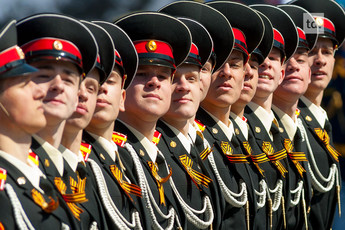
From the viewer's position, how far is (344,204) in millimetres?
13812

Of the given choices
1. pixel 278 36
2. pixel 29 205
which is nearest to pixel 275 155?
pixel 278 36

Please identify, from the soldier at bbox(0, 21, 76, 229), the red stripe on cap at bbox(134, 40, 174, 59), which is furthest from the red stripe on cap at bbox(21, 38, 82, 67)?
the red stripe on cap at bbox(134, 40, 174, 59)

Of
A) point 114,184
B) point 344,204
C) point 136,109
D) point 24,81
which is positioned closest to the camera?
point 24,81

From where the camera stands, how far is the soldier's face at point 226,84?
10.1 m

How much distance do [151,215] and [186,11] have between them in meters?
2.29

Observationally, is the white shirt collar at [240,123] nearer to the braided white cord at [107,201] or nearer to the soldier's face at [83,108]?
the braided white cord at [107,201]

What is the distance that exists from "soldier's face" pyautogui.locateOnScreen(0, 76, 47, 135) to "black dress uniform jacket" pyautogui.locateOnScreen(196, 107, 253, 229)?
359 centimetres

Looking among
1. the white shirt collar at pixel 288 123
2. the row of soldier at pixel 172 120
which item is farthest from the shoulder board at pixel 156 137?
the white shirt collar at pixel 288 123

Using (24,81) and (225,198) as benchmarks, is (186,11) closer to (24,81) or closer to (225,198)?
(225,198)

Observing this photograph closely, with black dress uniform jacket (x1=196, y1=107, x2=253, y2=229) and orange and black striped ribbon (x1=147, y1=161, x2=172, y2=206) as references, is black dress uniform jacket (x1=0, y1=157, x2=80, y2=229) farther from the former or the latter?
black dress uniform jacket (x1=196, y1=107, x2=253, y2=229)

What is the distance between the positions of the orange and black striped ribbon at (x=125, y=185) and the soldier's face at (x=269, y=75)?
10.5 feet

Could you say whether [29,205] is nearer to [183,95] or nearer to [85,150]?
Answer: [85,150]

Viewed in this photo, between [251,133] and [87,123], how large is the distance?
388 cm

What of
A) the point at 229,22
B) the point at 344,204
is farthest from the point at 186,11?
the point at 344,204
